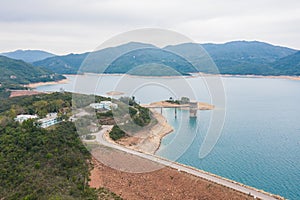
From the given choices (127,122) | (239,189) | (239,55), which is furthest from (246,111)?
(239,55)

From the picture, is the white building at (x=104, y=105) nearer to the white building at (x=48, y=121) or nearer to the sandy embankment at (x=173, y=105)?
the white building at (x=48, y=121)

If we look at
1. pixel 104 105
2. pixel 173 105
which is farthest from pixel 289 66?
pixel 104 105

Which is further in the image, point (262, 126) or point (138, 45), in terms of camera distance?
point (262, 126)

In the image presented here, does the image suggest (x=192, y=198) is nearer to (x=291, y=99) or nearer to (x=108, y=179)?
(x=108, y=179)

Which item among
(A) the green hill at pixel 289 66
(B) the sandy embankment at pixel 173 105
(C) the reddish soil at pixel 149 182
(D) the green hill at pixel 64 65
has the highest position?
(A) the green hill at pixel 289 66

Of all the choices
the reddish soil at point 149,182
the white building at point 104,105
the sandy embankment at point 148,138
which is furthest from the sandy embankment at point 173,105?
the reddish soil at point 149,182

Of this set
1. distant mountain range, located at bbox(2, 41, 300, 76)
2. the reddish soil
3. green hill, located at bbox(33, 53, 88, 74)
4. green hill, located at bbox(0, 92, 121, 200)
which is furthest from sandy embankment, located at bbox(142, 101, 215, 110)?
green hill, located at bbox(33, 53, 88, 74)
